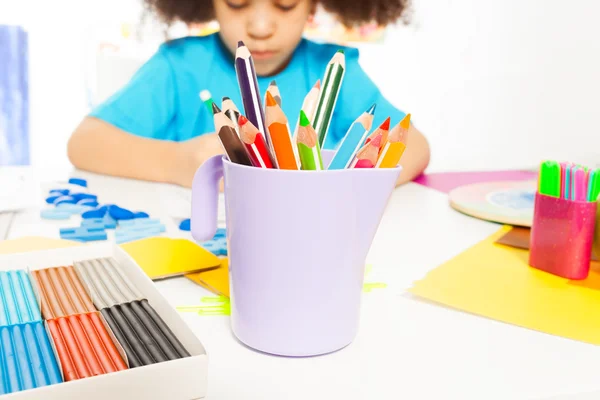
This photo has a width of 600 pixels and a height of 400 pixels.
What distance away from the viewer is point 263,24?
3.26 ft

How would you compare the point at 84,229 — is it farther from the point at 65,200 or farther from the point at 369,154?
the point at 369,154

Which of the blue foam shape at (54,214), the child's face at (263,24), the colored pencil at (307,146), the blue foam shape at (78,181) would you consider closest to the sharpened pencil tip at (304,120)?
the colored pencil at (307,146)

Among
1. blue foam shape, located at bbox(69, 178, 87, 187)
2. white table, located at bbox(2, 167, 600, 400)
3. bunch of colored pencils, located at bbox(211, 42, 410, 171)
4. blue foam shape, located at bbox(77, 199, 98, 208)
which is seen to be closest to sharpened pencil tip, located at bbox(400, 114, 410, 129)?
bunch of colored pencils, located at bbox(211, 42, 410, 171)

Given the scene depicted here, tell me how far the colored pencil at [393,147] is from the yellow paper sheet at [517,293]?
0.12 m

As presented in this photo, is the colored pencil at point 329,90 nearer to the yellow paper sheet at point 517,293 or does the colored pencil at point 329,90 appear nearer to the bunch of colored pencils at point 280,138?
the bunch of colored pencils at point 280,138

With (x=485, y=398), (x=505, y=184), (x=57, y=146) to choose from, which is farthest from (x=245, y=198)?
(x=57, y=146)

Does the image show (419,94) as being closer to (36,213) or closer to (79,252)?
(36,213)

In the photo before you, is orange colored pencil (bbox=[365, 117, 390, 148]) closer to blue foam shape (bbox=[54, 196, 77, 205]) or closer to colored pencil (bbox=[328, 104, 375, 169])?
colored pencil (bbox=[328, 104, 375, 169])

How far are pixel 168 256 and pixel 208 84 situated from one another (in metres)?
0.75

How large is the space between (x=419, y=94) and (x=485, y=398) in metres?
1.55

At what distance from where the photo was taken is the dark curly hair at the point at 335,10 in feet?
4.07

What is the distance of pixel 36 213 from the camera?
1.76 feet

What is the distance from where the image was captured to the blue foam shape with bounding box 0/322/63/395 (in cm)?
21

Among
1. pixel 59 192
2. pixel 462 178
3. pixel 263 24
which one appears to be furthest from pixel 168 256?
pixel 263 24
